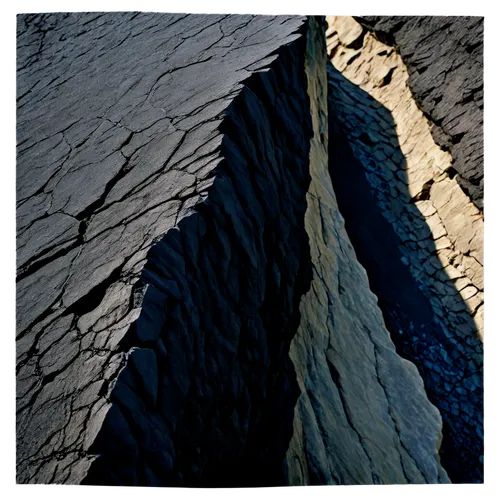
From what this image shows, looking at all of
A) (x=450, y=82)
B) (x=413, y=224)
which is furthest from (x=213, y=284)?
(x=450, y=82)

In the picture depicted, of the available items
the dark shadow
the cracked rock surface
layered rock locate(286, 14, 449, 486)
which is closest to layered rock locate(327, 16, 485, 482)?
the dark shadow

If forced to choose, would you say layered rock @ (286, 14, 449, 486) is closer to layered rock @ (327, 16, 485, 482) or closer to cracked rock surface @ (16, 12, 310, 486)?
layered rock @ (327, 16, 485, 482)

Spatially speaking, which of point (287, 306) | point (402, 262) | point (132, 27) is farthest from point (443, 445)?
→ point (132, 27)

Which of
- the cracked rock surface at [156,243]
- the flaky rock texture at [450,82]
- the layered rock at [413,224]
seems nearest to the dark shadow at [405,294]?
the layered rock at [413,224]

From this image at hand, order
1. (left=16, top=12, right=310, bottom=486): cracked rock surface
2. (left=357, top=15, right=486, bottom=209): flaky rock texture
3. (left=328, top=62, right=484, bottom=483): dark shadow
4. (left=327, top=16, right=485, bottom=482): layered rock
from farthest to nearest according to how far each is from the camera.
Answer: (left=357, top=15, right=486, bottom=209): flaky rock texture → (left=327, top=16, right=485, bottom=482): layered rock → (left=328, top=62, right=484, bottom=483): dark shadow → (left=16, top=12, right=310, bottom=486): cracked rock surface

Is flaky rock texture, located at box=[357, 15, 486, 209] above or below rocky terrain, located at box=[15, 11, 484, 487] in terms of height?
above

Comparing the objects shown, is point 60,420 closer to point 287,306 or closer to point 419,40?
point 287,306
